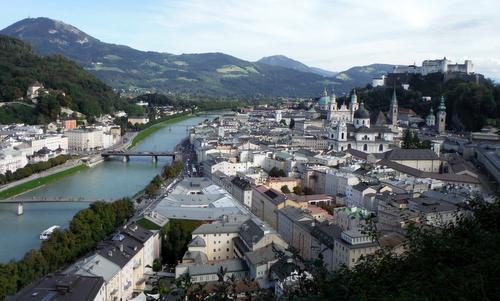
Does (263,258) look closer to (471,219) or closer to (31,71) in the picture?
(471,219)

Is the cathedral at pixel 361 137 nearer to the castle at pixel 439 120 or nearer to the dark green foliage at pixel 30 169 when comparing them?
the castle at pixel 439 120

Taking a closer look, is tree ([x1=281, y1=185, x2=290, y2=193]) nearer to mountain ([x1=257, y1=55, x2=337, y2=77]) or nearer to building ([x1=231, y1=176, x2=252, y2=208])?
building ([x1=231, y1=176, x2=252, y2=208])

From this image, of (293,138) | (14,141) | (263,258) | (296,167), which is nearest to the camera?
(263,258)

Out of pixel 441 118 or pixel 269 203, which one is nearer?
pixel 269 203

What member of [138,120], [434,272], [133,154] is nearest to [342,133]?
[133,154]

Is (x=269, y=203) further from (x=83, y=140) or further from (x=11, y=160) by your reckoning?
(x=83, y=140)

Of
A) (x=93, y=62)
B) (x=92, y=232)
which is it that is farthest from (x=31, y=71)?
(x=93, y=62)
